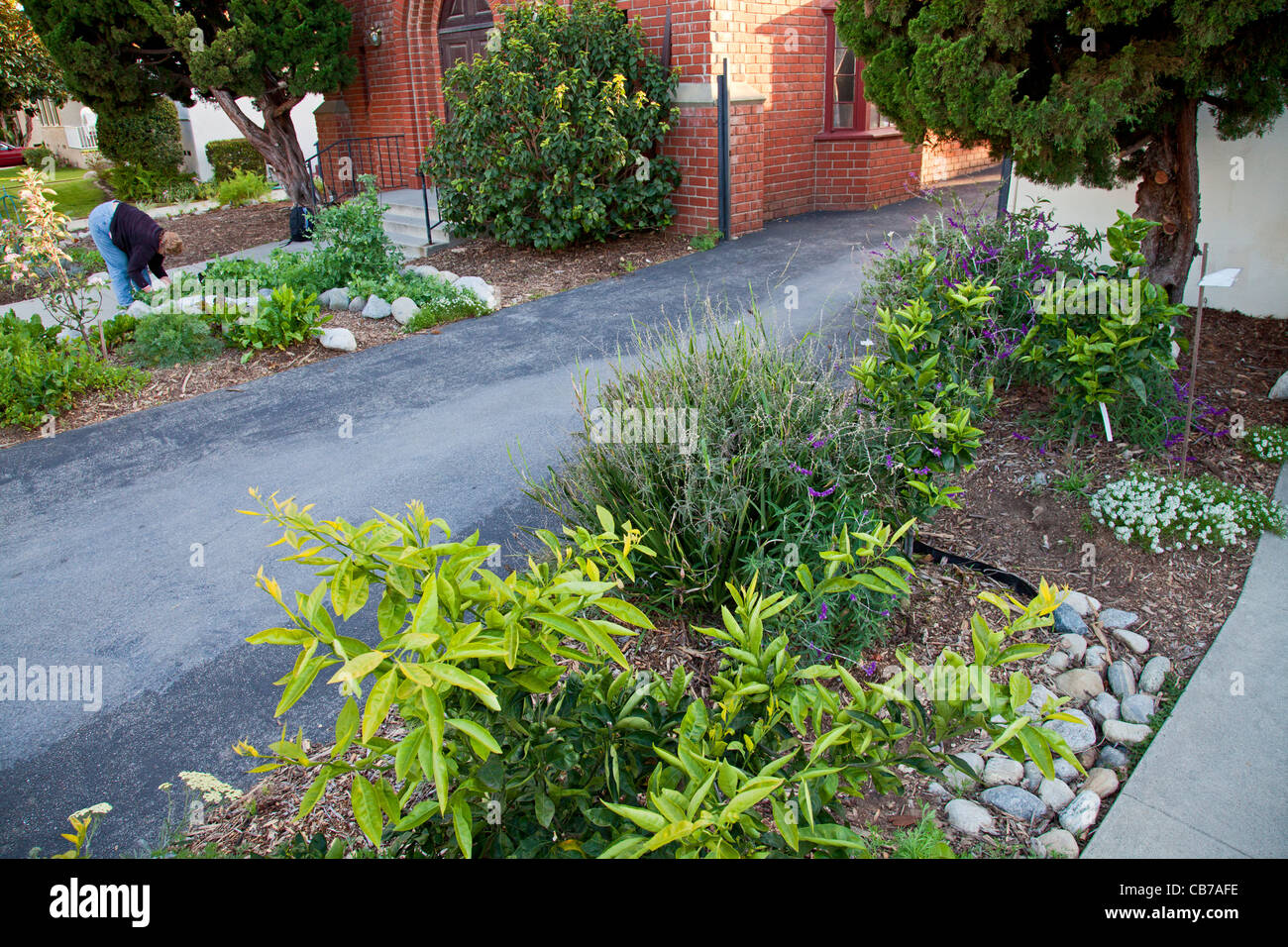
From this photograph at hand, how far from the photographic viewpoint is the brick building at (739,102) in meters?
10.2

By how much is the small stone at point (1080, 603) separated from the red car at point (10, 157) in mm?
32226

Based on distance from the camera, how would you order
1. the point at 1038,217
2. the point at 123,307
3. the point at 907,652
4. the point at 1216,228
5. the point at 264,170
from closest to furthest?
the point at 907,652, the point at 1038,217, the point at 1216,228, the point at 123,307, the point at 264,170

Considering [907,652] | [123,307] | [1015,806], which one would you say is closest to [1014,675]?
[1015,806]

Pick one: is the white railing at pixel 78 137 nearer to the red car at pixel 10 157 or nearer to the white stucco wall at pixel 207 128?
the red car at pixel 10 157

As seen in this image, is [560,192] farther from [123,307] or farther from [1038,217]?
[1038,217]

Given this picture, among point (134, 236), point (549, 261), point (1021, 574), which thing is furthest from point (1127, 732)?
point (134, 236)

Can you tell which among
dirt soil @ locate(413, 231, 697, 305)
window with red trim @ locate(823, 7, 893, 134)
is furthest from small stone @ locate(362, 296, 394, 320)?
window with red trim @ locate(823, 7, 893, 134)

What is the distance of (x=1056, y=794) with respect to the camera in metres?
2.76

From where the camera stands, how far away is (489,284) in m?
9.21

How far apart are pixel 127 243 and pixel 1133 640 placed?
911 centimetres

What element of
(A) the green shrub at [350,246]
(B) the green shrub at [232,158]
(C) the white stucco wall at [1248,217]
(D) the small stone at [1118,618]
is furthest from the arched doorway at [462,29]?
(D) the small stone at [1118,618]

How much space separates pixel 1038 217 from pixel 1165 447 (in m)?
1.93

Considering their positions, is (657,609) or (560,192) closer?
(657,609)

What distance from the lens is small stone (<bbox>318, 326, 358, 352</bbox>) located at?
744 centimetres
